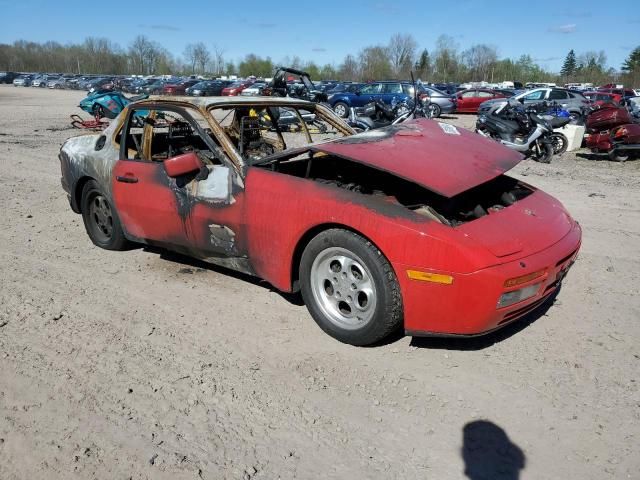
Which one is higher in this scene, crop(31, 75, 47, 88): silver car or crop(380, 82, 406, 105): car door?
crop(31, 75, 47, 88): silver car

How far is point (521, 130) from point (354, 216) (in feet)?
32.0

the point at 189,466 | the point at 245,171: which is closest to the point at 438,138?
the point at 245,171

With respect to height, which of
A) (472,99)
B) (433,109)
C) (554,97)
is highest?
(554,97)

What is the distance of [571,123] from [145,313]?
519 inches

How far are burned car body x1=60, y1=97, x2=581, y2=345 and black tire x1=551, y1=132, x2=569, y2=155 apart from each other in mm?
9148

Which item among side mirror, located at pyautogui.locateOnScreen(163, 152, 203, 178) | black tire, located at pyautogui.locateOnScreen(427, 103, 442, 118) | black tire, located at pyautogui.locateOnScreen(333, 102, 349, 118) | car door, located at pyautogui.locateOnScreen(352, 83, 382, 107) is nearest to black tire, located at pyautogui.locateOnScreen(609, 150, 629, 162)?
black tire, located at pyautogui.locateOnScreen(427, 103, 442, 118)

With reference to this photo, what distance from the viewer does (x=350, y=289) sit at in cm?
312

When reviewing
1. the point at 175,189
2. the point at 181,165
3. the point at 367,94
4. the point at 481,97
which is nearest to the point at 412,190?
the point at 181,165

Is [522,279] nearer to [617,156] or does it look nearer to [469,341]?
[469,341]

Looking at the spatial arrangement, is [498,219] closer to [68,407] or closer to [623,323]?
[623,323]

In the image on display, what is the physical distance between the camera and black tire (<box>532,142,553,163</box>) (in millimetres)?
10750

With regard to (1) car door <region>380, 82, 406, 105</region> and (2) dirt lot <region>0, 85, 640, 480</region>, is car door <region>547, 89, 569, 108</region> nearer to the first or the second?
(1) car door <region>380, 82, 406, 105</region>

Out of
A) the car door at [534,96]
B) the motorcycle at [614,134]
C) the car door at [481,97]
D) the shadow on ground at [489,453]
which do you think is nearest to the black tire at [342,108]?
the car door at [534,96]

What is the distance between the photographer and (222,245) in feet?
12.3
